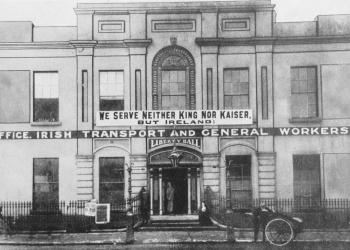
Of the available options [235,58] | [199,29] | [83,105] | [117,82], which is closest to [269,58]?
[235,58]

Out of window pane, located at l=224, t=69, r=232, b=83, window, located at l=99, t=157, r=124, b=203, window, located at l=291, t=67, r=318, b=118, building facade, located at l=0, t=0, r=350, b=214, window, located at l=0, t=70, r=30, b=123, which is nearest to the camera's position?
building facade, located at l=0, t=0, r=350, b=214

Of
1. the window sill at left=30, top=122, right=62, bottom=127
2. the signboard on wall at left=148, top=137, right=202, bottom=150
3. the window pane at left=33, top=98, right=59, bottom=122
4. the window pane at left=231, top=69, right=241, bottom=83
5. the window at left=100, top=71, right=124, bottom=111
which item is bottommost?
the signboard on wall at left=148, top=137, right=202, bottom=150

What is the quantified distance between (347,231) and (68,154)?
39.1 feet

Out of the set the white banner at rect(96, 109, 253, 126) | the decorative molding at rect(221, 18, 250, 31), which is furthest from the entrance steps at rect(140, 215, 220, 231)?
the decorative molding at rect(221, 18, 250, 31)

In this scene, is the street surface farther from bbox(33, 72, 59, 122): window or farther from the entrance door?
bbox(33, 72, 59, 122): window

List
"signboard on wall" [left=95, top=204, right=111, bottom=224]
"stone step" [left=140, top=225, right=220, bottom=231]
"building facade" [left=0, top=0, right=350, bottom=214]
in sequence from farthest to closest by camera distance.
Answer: "building facade" [left=0, top=0, right=350, bottom=214], "signboard on wall" [left=95, top=204, right=111, bottom=224], "stone step" [left=140, top=225, right=220, bottom=231]

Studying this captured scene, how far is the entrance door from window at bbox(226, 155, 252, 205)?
2032 millimetres

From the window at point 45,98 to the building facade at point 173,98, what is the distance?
4 cm

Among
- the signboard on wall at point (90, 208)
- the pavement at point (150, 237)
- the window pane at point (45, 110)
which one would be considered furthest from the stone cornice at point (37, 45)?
the pavement at point (150, 237)

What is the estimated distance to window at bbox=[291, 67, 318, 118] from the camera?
21438 millimetres

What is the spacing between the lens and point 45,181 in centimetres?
2170

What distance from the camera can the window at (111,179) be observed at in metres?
21.6

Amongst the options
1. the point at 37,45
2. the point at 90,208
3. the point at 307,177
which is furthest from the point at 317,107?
the point at 37,45

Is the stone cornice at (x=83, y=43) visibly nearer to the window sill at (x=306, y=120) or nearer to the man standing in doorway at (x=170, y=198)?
the man standing in doorway at (x=170, y=198)
